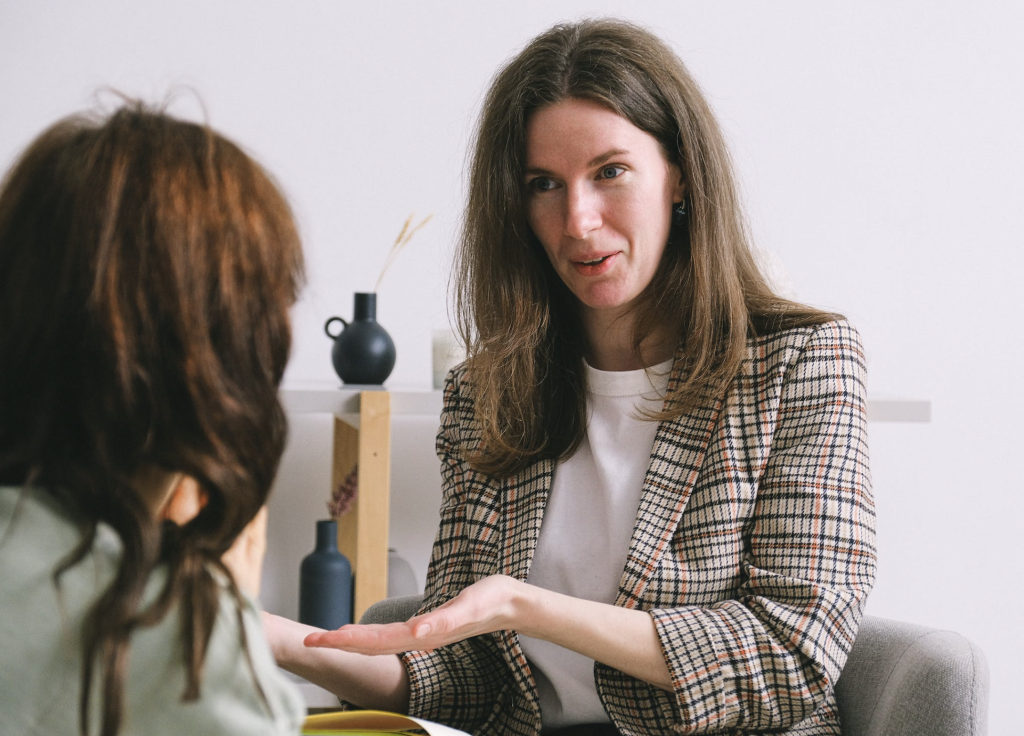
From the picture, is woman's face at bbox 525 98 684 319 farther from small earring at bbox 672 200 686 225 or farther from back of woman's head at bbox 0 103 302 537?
back of woman's head at bbox 0 103 302 537

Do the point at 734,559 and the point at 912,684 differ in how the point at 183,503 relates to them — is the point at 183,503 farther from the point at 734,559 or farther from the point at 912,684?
the point at 912,684

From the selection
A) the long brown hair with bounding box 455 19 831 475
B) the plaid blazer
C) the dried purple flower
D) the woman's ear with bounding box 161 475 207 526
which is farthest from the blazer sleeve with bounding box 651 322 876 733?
the dried purple flower

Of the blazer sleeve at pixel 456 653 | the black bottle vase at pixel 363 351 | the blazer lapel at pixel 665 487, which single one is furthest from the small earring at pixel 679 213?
the black bottle vase at pixel 363 351

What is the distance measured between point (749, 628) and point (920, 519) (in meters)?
1.61

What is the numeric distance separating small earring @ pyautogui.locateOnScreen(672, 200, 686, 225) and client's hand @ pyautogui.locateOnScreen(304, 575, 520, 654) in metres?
0.58

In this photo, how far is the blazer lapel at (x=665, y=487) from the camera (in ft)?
3.84

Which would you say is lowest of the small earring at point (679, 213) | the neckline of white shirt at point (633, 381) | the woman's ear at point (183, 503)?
the woman's ear at point (183, 503)

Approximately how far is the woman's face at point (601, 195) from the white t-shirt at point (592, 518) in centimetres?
13

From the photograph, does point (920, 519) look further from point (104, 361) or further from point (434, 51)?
point (104, 361)

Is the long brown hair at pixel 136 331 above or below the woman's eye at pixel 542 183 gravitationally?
below

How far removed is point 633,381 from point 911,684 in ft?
1.64

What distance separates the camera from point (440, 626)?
0.93 meters

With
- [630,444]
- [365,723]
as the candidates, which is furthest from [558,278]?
[365,723]

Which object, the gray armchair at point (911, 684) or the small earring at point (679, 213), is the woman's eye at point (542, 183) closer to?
the small earring at point (679, 213)
